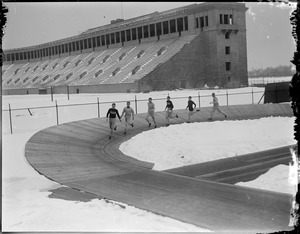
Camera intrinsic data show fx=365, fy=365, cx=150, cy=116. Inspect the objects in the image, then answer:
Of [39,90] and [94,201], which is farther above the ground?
[39,90]

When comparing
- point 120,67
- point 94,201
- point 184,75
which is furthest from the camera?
point 120,67

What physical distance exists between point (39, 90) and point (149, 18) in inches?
823

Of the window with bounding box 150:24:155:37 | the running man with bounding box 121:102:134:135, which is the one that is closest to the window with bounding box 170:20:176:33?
the window with bounding box 150:24:155:37

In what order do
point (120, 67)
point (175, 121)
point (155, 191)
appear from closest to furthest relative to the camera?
point (155, 191)
point (175, 121)
point (120, 67)

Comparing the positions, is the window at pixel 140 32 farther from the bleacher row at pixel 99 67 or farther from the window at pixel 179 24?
the window at pixel 179 24

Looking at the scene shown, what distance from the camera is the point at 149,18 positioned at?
190 ft

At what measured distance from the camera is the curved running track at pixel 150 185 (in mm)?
7768

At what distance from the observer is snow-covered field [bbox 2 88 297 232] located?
6703 millimetres

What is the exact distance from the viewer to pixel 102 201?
9125 mm

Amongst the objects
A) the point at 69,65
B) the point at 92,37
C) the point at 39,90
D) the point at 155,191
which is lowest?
the point at 155,191

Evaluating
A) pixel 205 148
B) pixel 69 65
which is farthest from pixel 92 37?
pixel 205 148

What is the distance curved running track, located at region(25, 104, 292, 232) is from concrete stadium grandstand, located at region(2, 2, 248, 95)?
2909 cm

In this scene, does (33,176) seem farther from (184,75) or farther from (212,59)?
(212,59)

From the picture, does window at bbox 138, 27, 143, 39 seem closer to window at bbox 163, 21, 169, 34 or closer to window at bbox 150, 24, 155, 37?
window at bbox 150, 24, 155, 37
